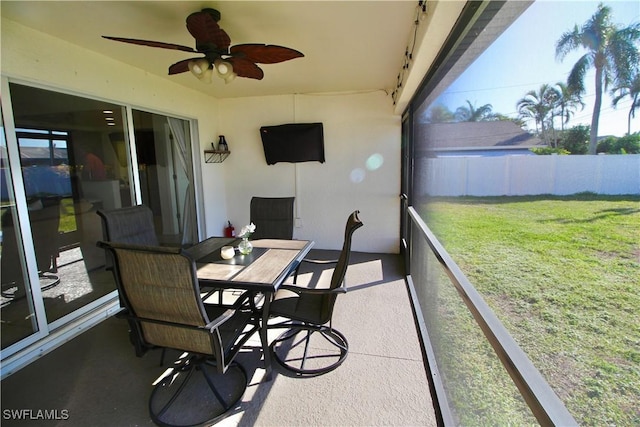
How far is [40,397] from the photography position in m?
1.89

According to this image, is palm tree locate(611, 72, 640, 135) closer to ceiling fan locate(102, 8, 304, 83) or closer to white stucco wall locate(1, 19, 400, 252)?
ceiling fan locate(102, 8, 304, 83)

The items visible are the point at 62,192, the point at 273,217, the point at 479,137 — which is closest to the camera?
the point at 479,137

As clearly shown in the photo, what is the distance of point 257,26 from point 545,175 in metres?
2.29

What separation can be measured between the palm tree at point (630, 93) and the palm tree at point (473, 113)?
79 centimetres

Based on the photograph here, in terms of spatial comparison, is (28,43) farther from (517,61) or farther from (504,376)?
(504,376)

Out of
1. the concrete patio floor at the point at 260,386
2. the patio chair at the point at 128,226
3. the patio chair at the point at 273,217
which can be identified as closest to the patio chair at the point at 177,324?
the concrete patio floor at the point at 260,386

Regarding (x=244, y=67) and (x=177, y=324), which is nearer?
(x=177, y=324)

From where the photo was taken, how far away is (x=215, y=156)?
4859 mm

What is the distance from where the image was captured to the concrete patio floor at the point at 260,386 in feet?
5.67

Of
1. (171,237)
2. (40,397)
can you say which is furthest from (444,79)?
(171,237)

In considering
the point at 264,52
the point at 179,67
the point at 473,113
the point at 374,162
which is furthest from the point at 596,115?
the point at 374,162

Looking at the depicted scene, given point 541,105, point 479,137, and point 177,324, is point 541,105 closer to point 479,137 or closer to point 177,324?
point 479,137

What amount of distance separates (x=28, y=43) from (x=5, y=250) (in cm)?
161

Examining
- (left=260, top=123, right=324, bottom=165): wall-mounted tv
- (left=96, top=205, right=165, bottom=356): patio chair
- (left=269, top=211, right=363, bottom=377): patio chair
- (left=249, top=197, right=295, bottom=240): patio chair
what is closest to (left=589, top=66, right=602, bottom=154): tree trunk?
(left=269, top=211, right=363, bottom=377): patio chair
